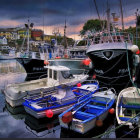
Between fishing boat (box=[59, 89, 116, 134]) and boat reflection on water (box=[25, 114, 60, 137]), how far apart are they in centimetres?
97

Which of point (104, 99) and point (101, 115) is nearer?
point (101, 115)

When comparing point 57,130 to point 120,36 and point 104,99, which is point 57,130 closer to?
point 104,99

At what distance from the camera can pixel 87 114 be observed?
27.1 ft

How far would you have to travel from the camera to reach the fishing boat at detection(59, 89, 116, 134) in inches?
299

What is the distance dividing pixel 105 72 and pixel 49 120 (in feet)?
22.1

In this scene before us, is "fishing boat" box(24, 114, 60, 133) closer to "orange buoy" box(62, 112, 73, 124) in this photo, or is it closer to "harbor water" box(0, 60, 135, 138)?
"harbor water" box(0, 60, 135, 138)

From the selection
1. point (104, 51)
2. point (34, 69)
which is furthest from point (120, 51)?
point (34, 69)

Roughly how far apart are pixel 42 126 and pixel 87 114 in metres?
2.62

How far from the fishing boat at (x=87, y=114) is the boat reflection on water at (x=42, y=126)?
97 centimetres

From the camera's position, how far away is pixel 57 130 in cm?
866

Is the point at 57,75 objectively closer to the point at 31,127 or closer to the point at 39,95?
the point at 39,95

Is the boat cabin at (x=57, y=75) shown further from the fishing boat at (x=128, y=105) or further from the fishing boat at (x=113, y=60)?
the fishing boat at (x=128, y=105)

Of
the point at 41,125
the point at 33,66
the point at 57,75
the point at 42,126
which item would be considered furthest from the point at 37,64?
the point at 42,126

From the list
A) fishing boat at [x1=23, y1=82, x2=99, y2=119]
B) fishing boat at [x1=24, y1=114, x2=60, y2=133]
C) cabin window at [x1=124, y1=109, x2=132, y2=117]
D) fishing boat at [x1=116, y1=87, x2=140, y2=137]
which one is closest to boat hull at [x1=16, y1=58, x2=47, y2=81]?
fishing boat at [x1=23, y1=82, x2=99, y2=119]
